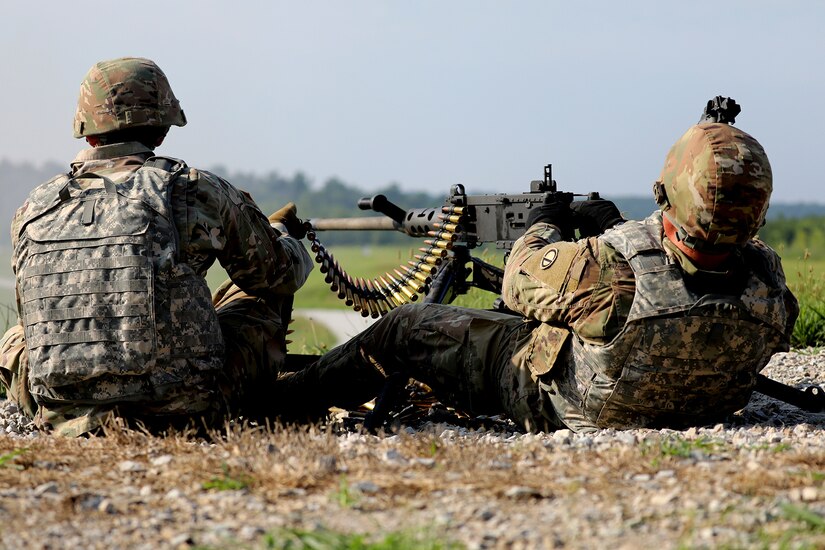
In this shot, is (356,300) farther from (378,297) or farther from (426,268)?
(426,268)

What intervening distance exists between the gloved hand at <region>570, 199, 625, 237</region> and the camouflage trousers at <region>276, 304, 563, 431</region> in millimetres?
723

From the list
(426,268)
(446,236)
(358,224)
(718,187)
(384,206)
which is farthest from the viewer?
(358,224)

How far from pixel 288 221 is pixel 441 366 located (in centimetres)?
160

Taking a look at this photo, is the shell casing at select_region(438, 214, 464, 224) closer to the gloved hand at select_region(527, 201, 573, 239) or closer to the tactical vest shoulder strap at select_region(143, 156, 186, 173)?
the gloved hand at select_region(527, 201, 573, 239)

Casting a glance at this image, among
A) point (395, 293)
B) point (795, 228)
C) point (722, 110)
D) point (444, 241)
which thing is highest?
point (722, 110)

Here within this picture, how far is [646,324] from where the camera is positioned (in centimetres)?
500

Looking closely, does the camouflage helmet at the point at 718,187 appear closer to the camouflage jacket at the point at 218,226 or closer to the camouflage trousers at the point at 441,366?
the camouflage trousers at the point at 441,366

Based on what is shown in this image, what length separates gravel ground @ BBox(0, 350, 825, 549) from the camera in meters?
3.44

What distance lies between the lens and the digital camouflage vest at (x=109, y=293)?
211 inches

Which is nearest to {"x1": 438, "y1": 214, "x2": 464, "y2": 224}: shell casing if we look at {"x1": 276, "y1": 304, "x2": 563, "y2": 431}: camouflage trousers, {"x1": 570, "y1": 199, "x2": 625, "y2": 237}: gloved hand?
{"x1": 570, "y1": 199, "x2": 625, "y2": 237}: gloved hand

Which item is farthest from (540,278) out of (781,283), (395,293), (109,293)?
(395,293)

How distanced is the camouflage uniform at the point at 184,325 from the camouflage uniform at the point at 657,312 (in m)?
1.39

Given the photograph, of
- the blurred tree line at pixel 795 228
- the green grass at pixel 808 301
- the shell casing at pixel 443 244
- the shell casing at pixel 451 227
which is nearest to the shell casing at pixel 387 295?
the shell casing at pixel 443 244

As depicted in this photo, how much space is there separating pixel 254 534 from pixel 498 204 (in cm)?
447
